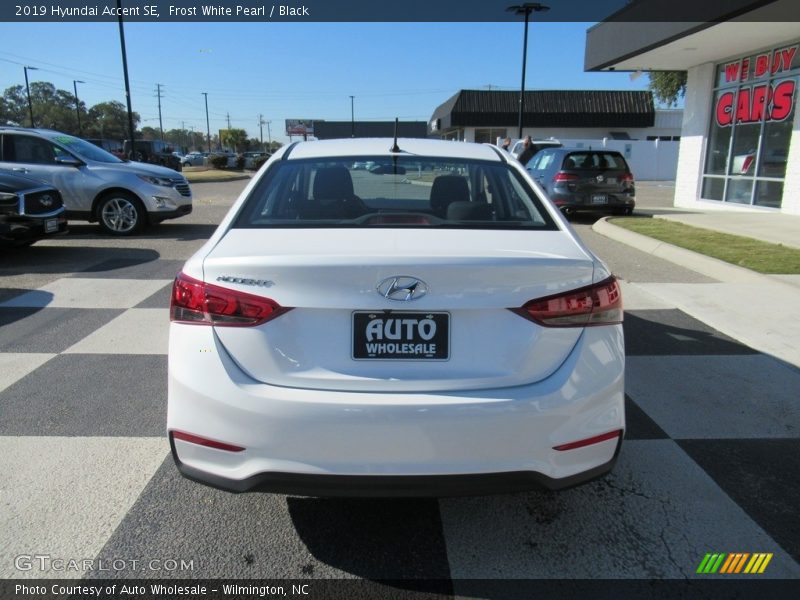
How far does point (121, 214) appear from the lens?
10570mm

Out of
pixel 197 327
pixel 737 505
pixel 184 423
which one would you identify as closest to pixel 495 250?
pixel 197 327

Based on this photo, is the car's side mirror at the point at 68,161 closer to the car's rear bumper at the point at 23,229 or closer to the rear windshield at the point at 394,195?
the car's rear bumper at the point at 23,229

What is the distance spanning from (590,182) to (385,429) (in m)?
12.5

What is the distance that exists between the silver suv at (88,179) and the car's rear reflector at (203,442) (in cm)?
932

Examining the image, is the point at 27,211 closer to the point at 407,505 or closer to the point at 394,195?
the point at 394,195

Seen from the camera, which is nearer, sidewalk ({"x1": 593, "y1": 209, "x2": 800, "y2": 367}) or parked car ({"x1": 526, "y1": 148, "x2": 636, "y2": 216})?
sidewalk ({"x1": 593, "y1": 209, "x2": 800, "y2": 367})

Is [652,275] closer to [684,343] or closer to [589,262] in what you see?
[684,343]

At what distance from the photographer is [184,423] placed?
7.26 ft

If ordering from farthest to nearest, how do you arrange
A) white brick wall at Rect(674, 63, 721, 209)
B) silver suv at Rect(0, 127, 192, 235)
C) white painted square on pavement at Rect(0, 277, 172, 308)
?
1. white brick wall at Rect(674, 63, 721, 209)
2. silver suv at Rect(0, 127, 192, 235)
3. white painted square on pavement at Rect(0, 277, 172, 308)

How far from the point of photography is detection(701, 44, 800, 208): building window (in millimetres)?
13672

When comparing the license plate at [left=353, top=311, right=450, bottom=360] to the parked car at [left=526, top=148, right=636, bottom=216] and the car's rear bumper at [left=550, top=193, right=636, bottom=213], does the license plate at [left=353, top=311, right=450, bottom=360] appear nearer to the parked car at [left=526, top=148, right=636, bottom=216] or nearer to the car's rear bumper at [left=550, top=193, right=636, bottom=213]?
the parked car at [left=526, top=148, right=636, bottom=216]

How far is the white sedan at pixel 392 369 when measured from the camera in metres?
2.07

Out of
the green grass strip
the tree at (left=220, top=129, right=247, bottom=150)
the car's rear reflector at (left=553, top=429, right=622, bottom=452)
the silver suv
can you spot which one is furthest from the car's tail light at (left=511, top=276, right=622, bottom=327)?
the tree at (left=220, top=129, right=247, bottom=150)

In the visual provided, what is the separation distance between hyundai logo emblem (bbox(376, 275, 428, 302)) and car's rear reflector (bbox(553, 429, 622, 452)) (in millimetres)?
741
